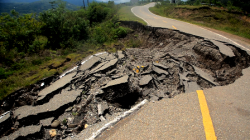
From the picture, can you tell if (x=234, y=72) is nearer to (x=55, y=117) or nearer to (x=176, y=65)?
(x=176, y=65)

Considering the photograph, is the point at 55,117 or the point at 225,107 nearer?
the point at 225,107

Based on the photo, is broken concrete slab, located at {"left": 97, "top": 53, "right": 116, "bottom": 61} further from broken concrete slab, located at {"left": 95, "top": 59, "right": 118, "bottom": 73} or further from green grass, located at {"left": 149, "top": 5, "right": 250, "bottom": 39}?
green grass, located at {"left": 149, "top": 5, "right": 250, "bottom": 39}

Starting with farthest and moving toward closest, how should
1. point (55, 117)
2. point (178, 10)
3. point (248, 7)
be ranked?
point (178, 10) → point (248, 7) → point (55, 117)

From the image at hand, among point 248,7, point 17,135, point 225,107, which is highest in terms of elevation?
point 248,7

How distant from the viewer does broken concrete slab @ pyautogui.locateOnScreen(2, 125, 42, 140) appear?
3.00m

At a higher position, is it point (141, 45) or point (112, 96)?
point (141, 45)

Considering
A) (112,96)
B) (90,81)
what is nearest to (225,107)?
(112,96)

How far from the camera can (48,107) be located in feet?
11.8

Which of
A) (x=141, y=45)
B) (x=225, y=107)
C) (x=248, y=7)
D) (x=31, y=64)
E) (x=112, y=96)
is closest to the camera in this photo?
(x=225, y=107)

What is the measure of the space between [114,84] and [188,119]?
2.38 metres

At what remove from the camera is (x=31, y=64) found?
604cm

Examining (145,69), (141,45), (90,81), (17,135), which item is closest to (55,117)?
(17,135)

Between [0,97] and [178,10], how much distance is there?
2271cm

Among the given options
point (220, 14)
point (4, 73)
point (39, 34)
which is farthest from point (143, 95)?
point (220, 14)
